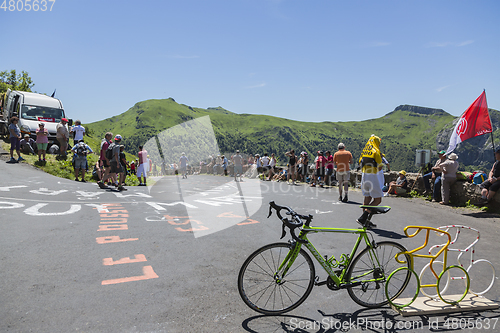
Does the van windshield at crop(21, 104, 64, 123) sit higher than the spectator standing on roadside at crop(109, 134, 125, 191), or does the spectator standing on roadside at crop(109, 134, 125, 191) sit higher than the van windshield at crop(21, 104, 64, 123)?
the van windshield at crop(21, 104, 64, 123)

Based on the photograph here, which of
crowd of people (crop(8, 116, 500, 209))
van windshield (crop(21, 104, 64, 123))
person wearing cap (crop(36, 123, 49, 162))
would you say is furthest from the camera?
van windshield (crop(21, 104, 64, 123))

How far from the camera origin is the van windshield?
17.2 meters

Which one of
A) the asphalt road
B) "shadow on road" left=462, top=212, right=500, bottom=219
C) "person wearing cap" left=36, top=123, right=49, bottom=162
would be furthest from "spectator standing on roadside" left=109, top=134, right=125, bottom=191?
"shadow on road" left=462, top=212, right=500, bottom=219

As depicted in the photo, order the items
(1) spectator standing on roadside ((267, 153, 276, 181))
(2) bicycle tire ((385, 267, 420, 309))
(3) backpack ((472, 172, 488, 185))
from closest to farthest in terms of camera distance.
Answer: (2) bicycle tire ((385, 267, 420, 309)), (3) backpack ((472, 172, 488, 185)), (1) spectator standing on roadside ((267, 153, 276, 181))

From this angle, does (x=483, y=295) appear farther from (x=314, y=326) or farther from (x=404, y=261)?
(x=314, y=326)

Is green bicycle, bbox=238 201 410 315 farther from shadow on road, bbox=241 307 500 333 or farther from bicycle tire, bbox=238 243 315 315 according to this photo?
shadow on road, bbox=241 307 500 333

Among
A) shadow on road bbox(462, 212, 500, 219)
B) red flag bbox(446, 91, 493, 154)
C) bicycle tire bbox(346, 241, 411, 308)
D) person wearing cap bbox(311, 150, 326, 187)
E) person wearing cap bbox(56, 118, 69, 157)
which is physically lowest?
shadow on road bbox(462, 212, 500, 219)

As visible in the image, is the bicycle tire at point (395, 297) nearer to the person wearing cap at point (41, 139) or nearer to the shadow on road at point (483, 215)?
the shadow on road at point (483, 215)

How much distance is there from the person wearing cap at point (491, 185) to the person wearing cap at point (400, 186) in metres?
3.50

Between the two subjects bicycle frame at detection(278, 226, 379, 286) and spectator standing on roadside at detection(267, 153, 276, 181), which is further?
spectator standing on roadside at detection(267, 153, 276, 181)

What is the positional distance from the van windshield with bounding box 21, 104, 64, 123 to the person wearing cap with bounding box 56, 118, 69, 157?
7.50 feet

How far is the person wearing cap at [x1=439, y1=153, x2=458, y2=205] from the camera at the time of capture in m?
10.5

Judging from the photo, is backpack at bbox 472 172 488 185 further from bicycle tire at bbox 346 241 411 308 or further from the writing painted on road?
the writing painted on road

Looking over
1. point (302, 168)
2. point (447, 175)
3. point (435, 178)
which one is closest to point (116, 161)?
point (302, 168)
